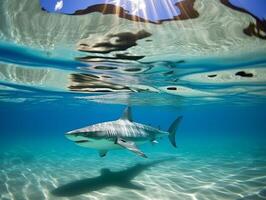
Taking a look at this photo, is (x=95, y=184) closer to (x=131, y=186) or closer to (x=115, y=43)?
(x=131, y=186)

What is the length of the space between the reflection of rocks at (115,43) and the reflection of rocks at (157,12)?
113 centimetres

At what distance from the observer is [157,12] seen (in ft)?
27.2

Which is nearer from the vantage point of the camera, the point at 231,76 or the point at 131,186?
the point at 131,186

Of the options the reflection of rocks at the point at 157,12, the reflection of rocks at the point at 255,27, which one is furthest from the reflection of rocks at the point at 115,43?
the reflection of rocks at the point at 255,27

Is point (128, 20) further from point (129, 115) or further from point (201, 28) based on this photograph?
point (129, 115)

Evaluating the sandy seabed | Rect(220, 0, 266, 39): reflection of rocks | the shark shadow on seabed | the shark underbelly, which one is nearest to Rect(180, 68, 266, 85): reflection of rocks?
Rect(220, 0, 266, 39): reflection of rocks

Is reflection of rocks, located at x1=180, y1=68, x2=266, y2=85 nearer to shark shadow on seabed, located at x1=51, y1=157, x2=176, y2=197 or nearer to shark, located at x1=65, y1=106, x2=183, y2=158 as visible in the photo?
shark, located at x1=65, y1=106, x2=183, y2=158

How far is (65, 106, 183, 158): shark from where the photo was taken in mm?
9211

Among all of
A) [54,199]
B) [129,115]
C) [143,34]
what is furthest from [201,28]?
[54,199]

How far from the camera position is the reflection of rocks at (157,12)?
7836mm

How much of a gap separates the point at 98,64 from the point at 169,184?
7.35m

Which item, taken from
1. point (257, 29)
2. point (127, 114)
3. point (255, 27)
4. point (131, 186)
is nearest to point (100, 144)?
point (131, 186)

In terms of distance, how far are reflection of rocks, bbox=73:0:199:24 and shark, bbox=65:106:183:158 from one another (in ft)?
14.4

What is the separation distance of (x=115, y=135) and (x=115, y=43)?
4.06 metres
